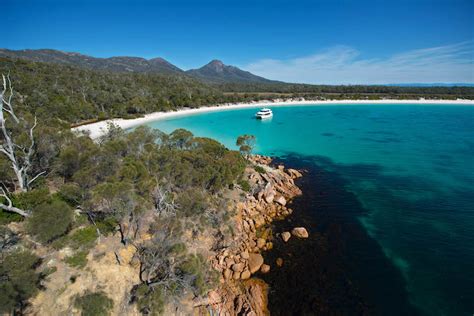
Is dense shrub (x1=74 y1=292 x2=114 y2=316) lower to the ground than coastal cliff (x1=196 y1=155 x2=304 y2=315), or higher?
higher

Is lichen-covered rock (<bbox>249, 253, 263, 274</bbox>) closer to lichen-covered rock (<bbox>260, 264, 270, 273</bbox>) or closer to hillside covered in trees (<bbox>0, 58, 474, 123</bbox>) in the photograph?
lichen-covered rock (<bbox>260, 264, 270, 273</bbox>)

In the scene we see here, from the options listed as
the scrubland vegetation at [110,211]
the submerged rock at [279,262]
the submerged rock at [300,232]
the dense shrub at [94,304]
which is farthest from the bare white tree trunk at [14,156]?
the submerged rock at [300,232]

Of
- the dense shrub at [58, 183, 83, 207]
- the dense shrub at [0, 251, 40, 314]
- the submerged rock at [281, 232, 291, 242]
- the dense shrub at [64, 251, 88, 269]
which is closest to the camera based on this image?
the dense shrub at [0, 251, 40, 314]

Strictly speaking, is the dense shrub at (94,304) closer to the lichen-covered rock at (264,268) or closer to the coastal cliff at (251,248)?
the coastal cliff at (251,248)

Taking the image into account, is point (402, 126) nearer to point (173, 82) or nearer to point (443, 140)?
point (443, 140)

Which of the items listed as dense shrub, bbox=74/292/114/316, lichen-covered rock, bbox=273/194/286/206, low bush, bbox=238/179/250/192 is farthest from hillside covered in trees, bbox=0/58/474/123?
lichen-covered rock, bbox=273/194/286/206

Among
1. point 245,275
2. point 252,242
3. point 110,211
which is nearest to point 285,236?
point 252,242

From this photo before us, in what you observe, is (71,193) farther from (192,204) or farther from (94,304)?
(192,204)
